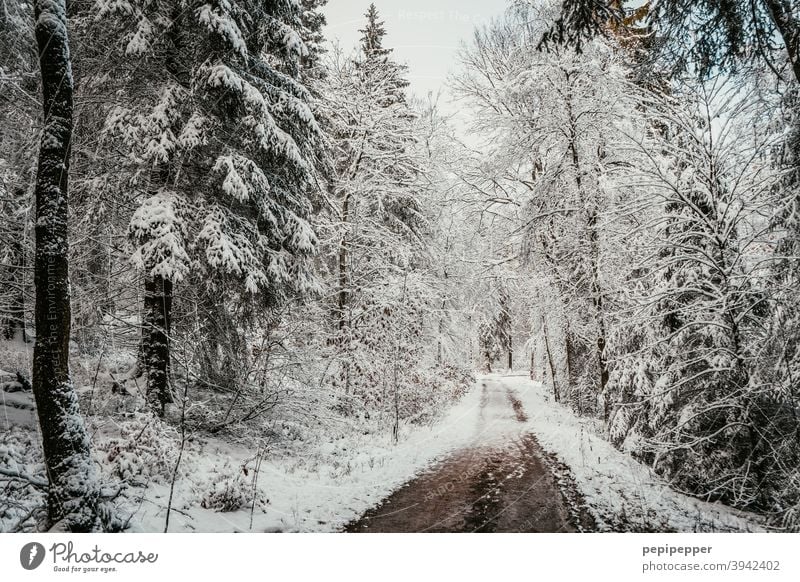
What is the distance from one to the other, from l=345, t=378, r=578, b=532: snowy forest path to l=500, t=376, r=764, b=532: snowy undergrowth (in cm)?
40

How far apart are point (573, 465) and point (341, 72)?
11146mm

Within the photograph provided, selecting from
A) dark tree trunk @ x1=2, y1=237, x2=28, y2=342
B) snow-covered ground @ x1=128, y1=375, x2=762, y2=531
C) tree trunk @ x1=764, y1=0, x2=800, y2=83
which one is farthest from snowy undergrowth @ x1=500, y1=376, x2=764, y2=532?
dark tree trunk @ x1=2, y1=237, x2=28, y2=342

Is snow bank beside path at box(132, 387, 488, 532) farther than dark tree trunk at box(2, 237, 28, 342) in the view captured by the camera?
No

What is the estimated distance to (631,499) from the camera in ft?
14.3

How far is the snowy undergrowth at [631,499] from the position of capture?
3721 millimetres

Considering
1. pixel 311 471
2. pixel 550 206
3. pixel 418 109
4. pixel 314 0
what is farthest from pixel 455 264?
pixel 311 471

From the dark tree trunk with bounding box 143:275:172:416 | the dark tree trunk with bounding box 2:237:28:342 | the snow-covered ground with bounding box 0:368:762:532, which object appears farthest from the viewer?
the dark tree trunk with bounding box 143:275:172:416

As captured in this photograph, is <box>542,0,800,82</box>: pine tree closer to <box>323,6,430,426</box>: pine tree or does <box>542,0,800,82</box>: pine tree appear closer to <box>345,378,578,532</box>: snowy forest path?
<box>345,378,578,532</box>: snowy forest path

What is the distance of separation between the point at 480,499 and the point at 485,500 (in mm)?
62

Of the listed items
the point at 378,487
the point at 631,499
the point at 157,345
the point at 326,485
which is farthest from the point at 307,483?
the point at 631,499

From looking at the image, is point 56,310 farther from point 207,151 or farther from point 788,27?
point 788,27

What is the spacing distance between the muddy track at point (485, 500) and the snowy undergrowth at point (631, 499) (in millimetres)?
230

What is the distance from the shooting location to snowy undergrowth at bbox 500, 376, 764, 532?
372cm
